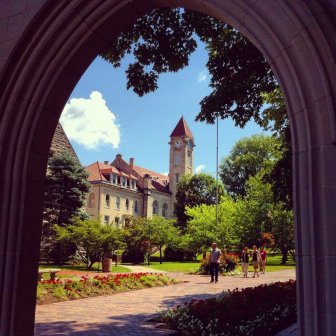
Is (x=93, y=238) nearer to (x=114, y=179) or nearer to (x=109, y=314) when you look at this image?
(x=109, y=314)

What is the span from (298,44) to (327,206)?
1.10 meters

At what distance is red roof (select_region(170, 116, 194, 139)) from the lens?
268 feet

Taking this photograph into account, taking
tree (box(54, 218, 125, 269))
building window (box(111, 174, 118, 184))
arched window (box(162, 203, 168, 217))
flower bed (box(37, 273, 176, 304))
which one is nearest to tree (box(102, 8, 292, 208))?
flower bed (box(37, 273, 176, 304))

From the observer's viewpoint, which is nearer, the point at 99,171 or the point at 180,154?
the point at 99,171

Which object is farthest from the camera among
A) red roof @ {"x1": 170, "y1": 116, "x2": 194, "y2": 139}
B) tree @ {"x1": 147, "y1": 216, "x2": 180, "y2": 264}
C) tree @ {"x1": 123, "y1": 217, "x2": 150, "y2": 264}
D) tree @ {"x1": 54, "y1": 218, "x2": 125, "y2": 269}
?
red roof @ {"x1": 170, "y1": 116, "x2": 194, "y2": 139}

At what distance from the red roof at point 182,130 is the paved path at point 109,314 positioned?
6805 cm

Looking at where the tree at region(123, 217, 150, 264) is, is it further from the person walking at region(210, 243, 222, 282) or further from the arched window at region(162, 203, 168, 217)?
the arched window at region(162, 203, 168, 217)

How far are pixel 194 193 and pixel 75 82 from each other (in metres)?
59.3

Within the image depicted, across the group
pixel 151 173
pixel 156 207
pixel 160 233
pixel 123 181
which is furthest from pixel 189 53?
pixel 151 173

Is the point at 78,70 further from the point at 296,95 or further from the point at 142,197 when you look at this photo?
the point at 142,197

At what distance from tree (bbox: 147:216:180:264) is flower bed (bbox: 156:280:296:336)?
2830cm

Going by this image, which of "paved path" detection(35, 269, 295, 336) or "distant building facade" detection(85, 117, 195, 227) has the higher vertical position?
"distant building facade" detection(85, 117, 195, 227)

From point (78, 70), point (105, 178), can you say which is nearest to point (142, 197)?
point (105, 178)

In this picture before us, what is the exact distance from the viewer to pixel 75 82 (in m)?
4.00
